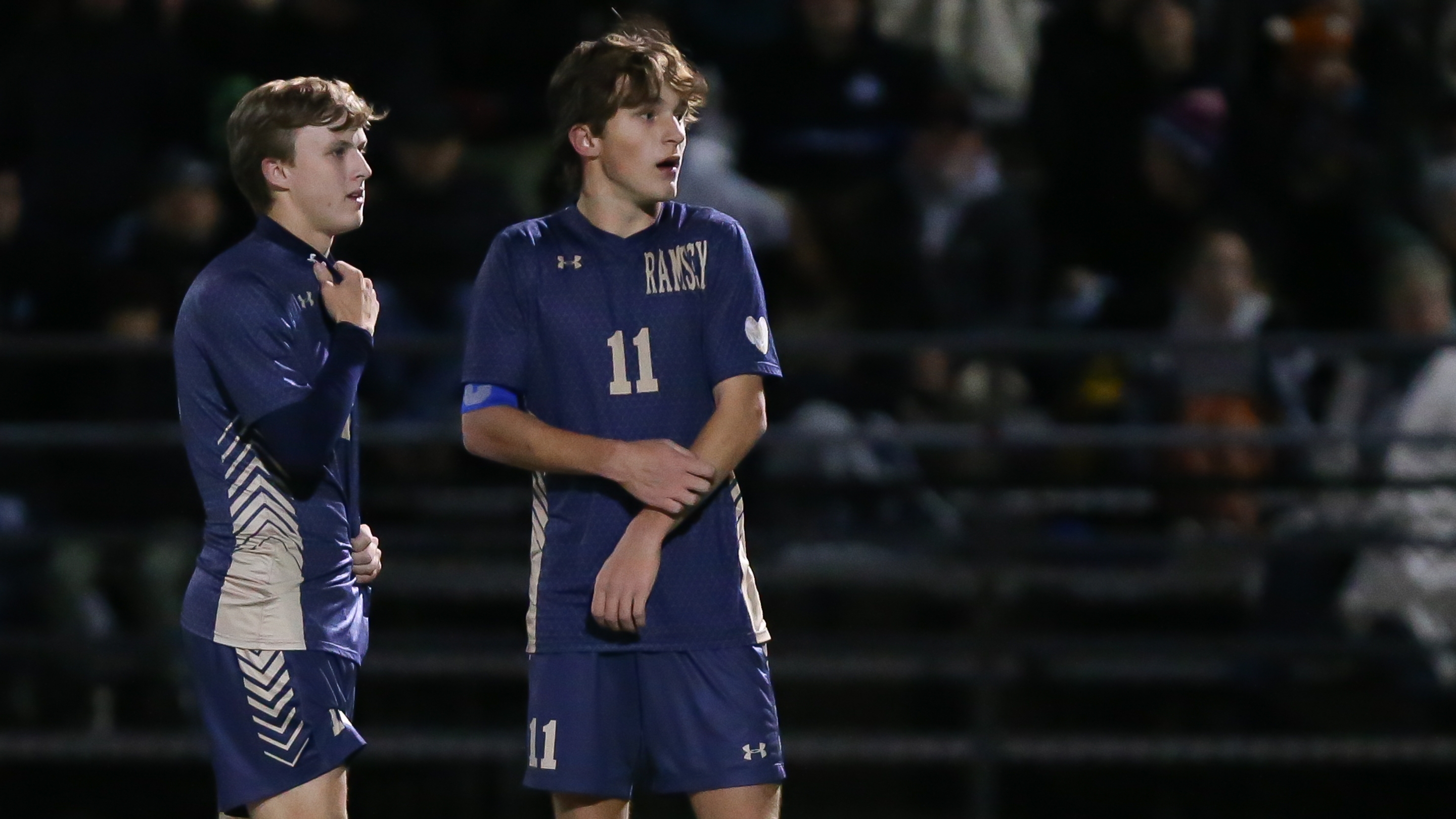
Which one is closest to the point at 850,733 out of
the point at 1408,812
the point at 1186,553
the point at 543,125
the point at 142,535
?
the point at 1186,553

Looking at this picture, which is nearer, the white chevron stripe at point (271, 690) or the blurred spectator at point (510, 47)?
the white chevron stripe at point (271, 690)

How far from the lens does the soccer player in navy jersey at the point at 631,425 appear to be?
3.43m

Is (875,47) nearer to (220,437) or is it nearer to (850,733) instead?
(850,733)

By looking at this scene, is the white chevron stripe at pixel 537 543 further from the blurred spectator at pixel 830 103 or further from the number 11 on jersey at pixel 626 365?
the blurred spectator at pixel 830 103

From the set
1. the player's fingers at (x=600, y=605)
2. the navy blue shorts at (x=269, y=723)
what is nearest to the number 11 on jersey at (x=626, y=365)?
the player's fingers at (x=600, y=605)

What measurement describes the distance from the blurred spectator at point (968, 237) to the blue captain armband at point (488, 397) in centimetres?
384

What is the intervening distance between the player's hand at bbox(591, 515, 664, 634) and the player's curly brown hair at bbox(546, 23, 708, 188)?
27.9 inches

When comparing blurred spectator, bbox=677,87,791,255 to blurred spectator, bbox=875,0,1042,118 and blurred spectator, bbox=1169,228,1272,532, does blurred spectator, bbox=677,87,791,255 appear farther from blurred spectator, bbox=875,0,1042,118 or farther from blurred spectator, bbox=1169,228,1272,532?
blurred spectator, bbox=1169,228,1272,532

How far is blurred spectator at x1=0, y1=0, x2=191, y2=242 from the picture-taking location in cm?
760

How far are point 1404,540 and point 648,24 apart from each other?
11.4ft

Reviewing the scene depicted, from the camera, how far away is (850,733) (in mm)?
6410

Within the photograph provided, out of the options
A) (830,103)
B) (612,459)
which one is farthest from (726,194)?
(612,459)

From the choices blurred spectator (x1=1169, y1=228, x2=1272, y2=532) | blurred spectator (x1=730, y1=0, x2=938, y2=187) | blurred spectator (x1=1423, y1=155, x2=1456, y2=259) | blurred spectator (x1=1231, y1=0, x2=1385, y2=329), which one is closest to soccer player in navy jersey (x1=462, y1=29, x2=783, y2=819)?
blurred spectator (x1=1169, y1=228, x2=1272, y2=532)

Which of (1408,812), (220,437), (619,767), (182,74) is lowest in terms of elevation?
(1408,812)
